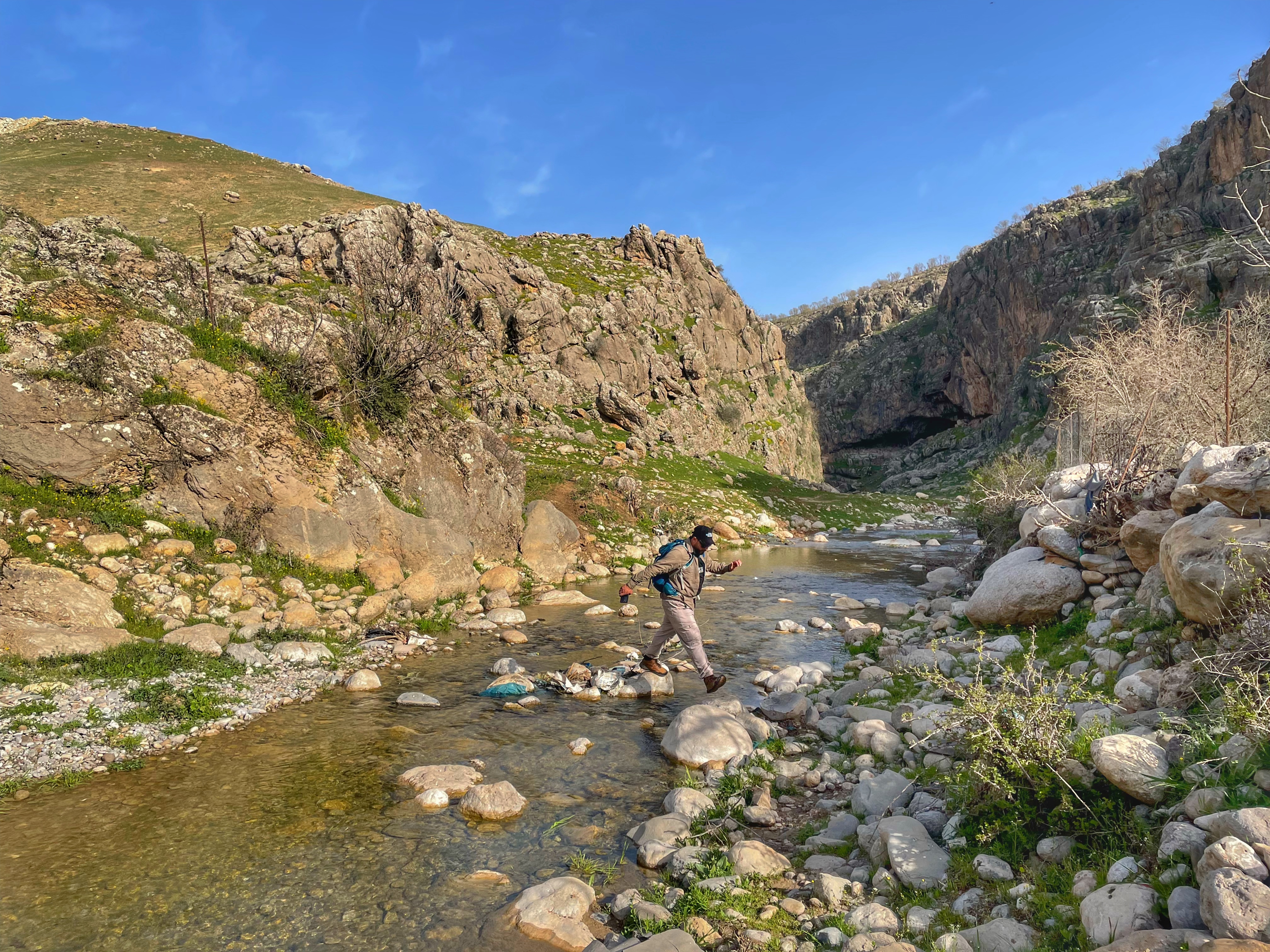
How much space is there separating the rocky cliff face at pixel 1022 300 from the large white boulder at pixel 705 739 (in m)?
42.1

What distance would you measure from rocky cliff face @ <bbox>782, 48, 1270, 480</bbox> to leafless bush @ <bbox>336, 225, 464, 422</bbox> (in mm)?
41084

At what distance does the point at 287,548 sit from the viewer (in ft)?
47.4

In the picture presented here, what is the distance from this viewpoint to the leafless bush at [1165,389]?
44.1ft

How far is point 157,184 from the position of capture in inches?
2295

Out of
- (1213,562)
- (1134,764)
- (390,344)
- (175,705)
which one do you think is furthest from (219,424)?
(1213,562)

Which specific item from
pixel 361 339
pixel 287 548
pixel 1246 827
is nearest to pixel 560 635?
pixel 287 548

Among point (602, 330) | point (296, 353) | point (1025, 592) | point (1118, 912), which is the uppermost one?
point (602, 330)

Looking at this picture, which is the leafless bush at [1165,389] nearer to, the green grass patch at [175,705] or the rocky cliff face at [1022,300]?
the green grass patch at [175,705]

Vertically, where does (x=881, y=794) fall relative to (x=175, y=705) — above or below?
below

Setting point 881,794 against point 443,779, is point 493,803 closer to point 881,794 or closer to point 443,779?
point 443,779

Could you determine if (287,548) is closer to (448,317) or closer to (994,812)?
(448,317)

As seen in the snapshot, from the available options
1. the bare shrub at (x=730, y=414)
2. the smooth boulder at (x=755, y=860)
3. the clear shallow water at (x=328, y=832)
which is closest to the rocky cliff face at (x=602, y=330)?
the bare shrub at (x=730, y=414)

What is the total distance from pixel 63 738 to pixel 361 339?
13.2 metres

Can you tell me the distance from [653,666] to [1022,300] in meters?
116
